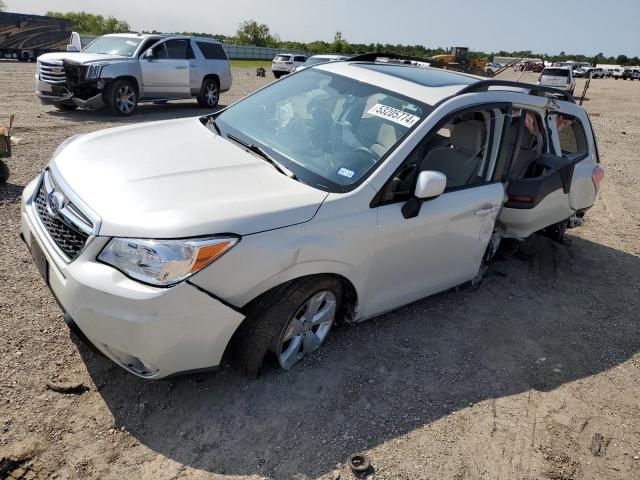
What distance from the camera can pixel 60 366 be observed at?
3.01m

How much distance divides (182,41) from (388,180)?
1212 cm

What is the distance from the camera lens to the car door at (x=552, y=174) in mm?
4496

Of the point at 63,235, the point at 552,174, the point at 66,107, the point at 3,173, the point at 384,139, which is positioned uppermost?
the point at 384,139

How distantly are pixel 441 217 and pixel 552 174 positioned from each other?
183 centimetres

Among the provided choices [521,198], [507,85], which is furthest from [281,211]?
[521,198]

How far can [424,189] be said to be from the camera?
3080mm

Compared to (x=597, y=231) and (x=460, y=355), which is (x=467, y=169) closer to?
(x=460, y=355)

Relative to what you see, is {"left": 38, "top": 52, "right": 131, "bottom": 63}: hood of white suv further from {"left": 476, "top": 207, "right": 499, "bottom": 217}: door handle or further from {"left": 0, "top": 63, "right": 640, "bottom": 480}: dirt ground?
{"left": 476, "top": 207, "right": 499, "bottom": 217}: door handle

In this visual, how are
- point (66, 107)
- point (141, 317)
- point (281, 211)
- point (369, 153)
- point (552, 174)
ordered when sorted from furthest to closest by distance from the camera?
1. point (66, 107)
2. point (552, 174)
3. point (369, 153)
4. point (281, 211)
5. point (141, 317)

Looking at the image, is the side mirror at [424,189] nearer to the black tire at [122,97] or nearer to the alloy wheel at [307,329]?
the alloy wheel at [307,329]

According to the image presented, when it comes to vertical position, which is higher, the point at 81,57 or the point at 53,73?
the point at 81,57

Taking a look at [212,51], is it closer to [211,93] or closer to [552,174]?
[211,93]

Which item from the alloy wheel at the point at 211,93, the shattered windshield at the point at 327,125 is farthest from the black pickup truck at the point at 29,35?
the shattered windshield at the point at 327,125

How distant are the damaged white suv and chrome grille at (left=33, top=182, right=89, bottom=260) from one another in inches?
0.5
